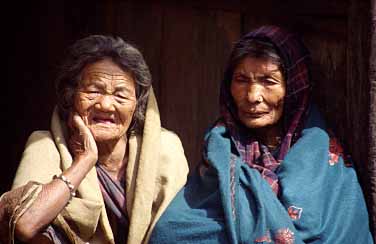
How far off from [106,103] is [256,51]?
2.20 ft

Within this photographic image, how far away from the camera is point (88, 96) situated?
4.13 meters

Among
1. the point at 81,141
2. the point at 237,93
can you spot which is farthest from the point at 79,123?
the point at 237,93

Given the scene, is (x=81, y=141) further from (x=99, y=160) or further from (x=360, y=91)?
(x=360, y=91)

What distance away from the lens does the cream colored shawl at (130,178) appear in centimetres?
390

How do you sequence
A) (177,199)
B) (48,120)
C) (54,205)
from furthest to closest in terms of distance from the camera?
(48,120) → (177,199) → (54,205)

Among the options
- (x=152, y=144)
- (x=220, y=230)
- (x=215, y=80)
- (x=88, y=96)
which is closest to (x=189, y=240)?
(x=220, y=230)

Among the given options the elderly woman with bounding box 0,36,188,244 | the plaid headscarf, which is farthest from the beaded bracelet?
the plaid headscarf

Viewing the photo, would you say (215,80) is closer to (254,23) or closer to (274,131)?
(254,23)

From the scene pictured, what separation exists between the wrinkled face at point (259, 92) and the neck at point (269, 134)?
0.22 ft

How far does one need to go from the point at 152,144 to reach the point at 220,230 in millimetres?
561

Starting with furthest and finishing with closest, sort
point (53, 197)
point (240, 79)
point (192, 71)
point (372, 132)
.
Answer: point (192, 71) → point (240, 79) → point (372, 132) → point (53, 197)

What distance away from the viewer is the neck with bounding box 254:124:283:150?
13.7ft

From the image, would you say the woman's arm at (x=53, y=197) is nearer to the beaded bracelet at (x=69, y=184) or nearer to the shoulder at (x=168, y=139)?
the beaded bracelet at (x=69, y=184)

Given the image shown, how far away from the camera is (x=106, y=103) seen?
409cm
